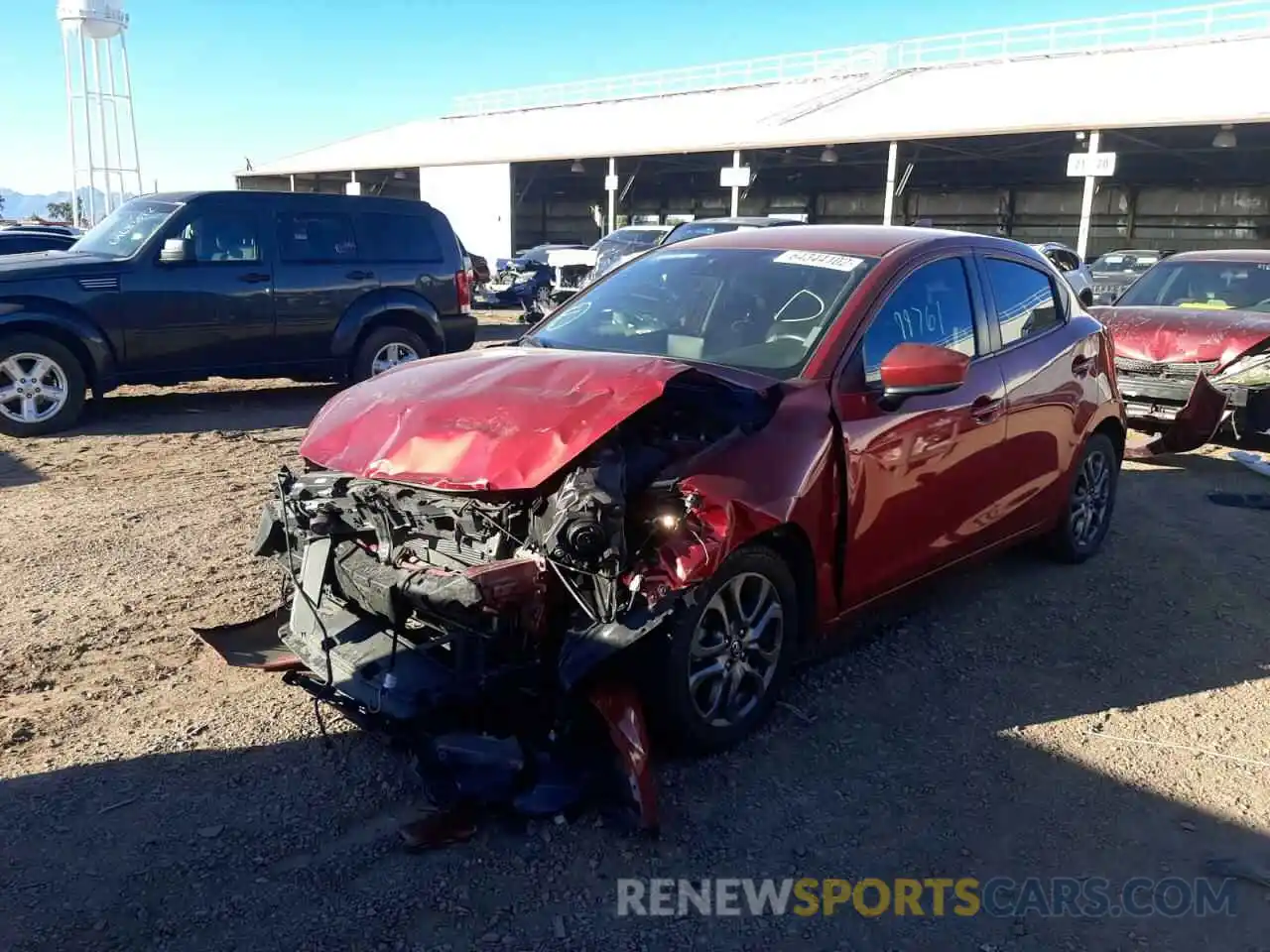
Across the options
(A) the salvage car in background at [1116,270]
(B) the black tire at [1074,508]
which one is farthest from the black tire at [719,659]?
(A) the salvage car in background at [1116,270]

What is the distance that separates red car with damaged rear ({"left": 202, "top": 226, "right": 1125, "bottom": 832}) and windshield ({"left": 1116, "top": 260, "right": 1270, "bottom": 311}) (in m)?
5.86

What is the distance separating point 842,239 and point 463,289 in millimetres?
6611

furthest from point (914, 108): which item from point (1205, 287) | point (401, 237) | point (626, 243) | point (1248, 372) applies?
point (1248, 372)

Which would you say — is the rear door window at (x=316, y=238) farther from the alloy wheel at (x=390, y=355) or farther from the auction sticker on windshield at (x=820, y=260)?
the auction sticker on windshield at (x=820, y=260)

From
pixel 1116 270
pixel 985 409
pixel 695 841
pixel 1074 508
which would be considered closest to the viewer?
pixel 695 841

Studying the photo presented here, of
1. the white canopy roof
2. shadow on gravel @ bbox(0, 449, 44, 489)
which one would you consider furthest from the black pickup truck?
the white canopy roof

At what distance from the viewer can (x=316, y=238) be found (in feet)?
31.9

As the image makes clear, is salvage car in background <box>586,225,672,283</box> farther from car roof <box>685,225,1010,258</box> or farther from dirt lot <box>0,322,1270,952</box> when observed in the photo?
dirt lot <box>0,322,1270,952</box>

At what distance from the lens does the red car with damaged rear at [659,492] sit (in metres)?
3.14

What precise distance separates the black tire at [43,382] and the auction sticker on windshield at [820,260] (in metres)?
6.57

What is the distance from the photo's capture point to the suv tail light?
10.5 meters

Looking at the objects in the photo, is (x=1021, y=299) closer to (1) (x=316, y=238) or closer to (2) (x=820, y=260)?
(2) (x=820, y=260)

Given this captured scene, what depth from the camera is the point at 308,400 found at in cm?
1055

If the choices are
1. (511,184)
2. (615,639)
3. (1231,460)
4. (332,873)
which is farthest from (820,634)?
(511,184)
